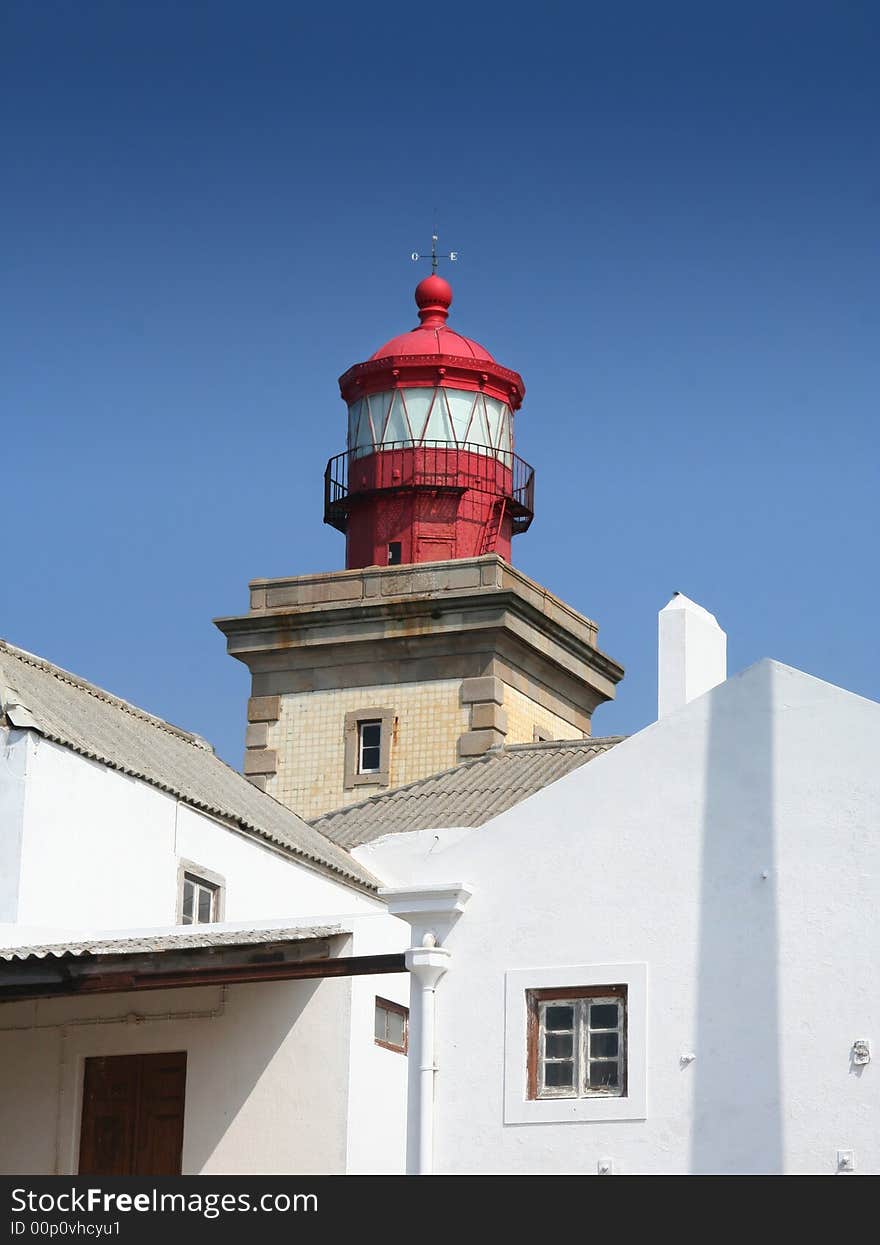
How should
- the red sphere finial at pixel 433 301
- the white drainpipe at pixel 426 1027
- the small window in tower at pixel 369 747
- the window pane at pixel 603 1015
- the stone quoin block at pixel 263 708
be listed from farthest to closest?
1. the red sphere finial at pixel 433 301
2. the stone quoin block at pixel 263 708
3. the small window in tower at pixel 369 747
4. the white drainpipe at pixel 426 1027
5. the window pane at pixel 603 1015

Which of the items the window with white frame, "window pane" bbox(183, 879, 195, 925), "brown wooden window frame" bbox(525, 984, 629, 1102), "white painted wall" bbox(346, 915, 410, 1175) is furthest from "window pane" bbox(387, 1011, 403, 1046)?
"brown wooden window frame" bbox(525, 984, 629, 1102)

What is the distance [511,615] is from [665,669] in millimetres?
9644

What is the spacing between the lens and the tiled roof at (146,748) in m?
22.8

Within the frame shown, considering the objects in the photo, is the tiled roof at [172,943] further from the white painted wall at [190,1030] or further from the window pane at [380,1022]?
the window pane at [380,1022]

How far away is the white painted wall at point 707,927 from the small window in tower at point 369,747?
1669cm

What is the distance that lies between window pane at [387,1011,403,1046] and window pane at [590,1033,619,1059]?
15.3 ft

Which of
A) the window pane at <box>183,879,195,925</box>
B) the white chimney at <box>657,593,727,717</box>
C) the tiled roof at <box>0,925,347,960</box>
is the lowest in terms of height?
the tiled roof at <box>0,925,347,960</box>

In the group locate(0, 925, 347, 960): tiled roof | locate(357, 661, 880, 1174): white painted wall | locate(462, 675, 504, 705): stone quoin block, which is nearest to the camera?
locate(357, 661, 880, 1174): white painted wall

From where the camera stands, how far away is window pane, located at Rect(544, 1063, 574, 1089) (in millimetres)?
17281

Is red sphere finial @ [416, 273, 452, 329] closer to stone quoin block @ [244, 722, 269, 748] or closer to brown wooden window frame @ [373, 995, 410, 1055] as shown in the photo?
stone quoin block @ [244, 722, 269, 748]

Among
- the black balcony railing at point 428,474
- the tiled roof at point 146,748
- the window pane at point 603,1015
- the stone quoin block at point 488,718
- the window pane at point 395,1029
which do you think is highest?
the black balcony railing at point 428,474

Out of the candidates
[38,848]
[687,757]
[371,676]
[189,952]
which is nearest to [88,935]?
[38,848]

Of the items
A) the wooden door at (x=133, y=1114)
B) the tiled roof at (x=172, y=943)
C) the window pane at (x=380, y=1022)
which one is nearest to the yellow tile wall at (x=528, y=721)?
the window pane at (x=380, y=1022)

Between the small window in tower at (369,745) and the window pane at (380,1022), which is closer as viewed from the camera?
the window pane at (380,1022)
